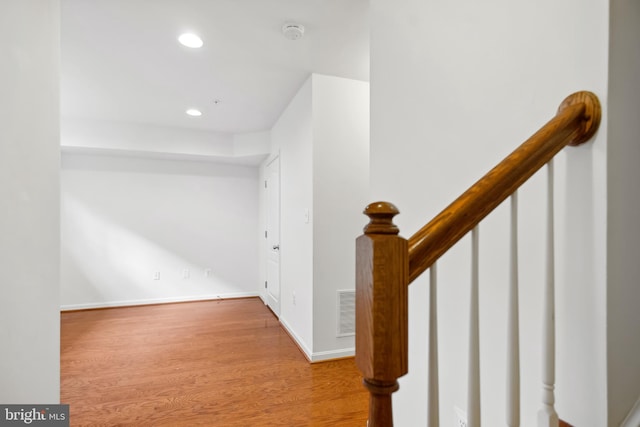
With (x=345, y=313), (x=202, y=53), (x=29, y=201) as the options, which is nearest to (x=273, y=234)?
(x=345, y=313)

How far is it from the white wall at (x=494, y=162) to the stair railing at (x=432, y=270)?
0.37ft

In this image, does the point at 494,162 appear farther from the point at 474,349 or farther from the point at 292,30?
the point at 292,30

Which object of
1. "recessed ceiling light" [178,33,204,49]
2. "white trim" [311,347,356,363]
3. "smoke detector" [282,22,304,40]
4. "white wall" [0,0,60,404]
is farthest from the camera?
"white trim" [311,347,356,363]

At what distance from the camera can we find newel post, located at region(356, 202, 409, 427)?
21.5 inches

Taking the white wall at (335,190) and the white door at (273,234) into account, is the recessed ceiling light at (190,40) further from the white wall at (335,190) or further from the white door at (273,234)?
the white door at (273,234)

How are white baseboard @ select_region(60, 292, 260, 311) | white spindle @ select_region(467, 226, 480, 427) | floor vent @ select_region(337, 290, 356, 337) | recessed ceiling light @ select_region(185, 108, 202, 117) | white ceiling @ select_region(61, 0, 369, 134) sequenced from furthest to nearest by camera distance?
Answer: white baseboard @ select_region(60, 292, 260, 311)
recessed ceiling light @ select_region(185, 108, 202, 117)
floor vent @ select_region(337, 290, 356, 337)
white ceiling @ select_region(61, 0, 369, 134)
white spindle @ select_region(467, 226, 480, 427)

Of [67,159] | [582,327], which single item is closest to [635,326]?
[582,327]

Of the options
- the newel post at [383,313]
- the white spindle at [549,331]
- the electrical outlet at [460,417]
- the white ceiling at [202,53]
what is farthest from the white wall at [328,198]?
the newel post at [383,313]

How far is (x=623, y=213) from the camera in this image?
0.76m

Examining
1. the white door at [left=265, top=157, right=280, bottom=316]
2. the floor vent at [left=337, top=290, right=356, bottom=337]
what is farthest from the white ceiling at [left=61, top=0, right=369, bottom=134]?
the floor vent at [left=337, top=290, right=356, bottom=337]

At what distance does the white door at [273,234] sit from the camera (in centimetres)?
386

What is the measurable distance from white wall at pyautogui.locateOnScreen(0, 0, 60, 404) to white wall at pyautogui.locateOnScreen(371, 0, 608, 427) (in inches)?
59.7

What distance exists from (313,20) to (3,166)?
179 centimetres

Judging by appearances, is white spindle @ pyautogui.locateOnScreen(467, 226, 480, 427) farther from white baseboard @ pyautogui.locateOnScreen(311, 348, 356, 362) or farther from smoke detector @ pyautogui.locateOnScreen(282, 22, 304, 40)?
white baseboard @ pyautogui.locateOnScreen(311, 348, 356, 362)
